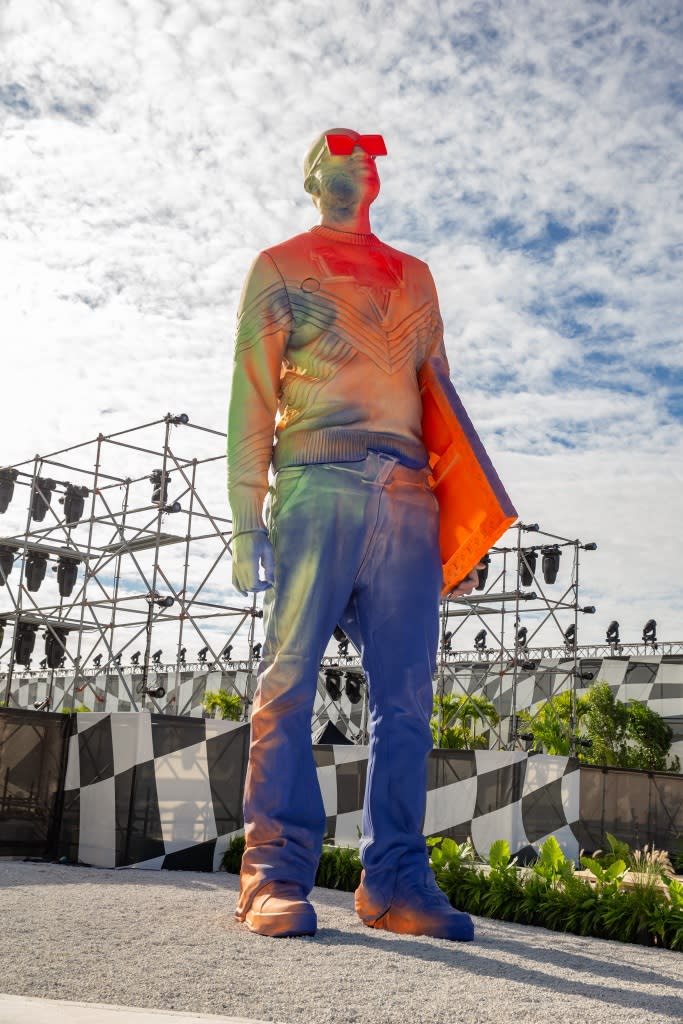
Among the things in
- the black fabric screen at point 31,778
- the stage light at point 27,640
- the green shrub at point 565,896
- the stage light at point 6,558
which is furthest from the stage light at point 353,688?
the green shrub at point 565,896

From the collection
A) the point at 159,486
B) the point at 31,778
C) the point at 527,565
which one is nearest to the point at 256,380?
the point at 31,778

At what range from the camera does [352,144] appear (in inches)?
158

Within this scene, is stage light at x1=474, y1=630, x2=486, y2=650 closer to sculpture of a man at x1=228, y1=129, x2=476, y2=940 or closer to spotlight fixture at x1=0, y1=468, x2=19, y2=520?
spotlight fixture at x1=0, y1=468, x2=19, y2=520

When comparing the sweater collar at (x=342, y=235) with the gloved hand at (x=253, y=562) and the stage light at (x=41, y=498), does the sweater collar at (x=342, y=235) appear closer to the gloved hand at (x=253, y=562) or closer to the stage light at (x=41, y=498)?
the gloved hand at (x=253, y=562)

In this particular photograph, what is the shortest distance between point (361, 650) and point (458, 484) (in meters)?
0.67

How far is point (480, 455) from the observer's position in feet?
12.3

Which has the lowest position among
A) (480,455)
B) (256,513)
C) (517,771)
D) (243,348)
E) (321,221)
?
(517,771)

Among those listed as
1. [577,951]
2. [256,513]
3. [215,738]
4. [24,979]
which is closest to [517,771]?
[215,738]

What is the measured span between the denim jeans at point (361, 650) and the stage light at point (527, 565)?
16.0 meters

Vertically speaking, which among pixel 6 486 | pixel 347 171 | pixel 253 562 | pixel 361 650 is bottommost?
pixel 361 650

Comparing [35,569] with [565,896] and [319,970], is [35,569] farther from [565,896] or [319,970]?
[319,970]

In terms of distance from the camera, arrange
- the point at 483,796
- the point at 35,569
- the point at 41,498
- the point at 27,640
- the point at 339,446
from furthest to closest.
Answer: the point at 27,640 → the point at 35,569 → the point at 41,498 → the point at 483,796 → the point at 339,446

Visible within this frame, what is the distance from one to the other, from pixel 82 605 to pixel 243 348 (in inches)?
449

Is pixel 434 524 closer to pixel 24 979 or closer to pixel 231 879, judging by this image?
pixel 24 979
